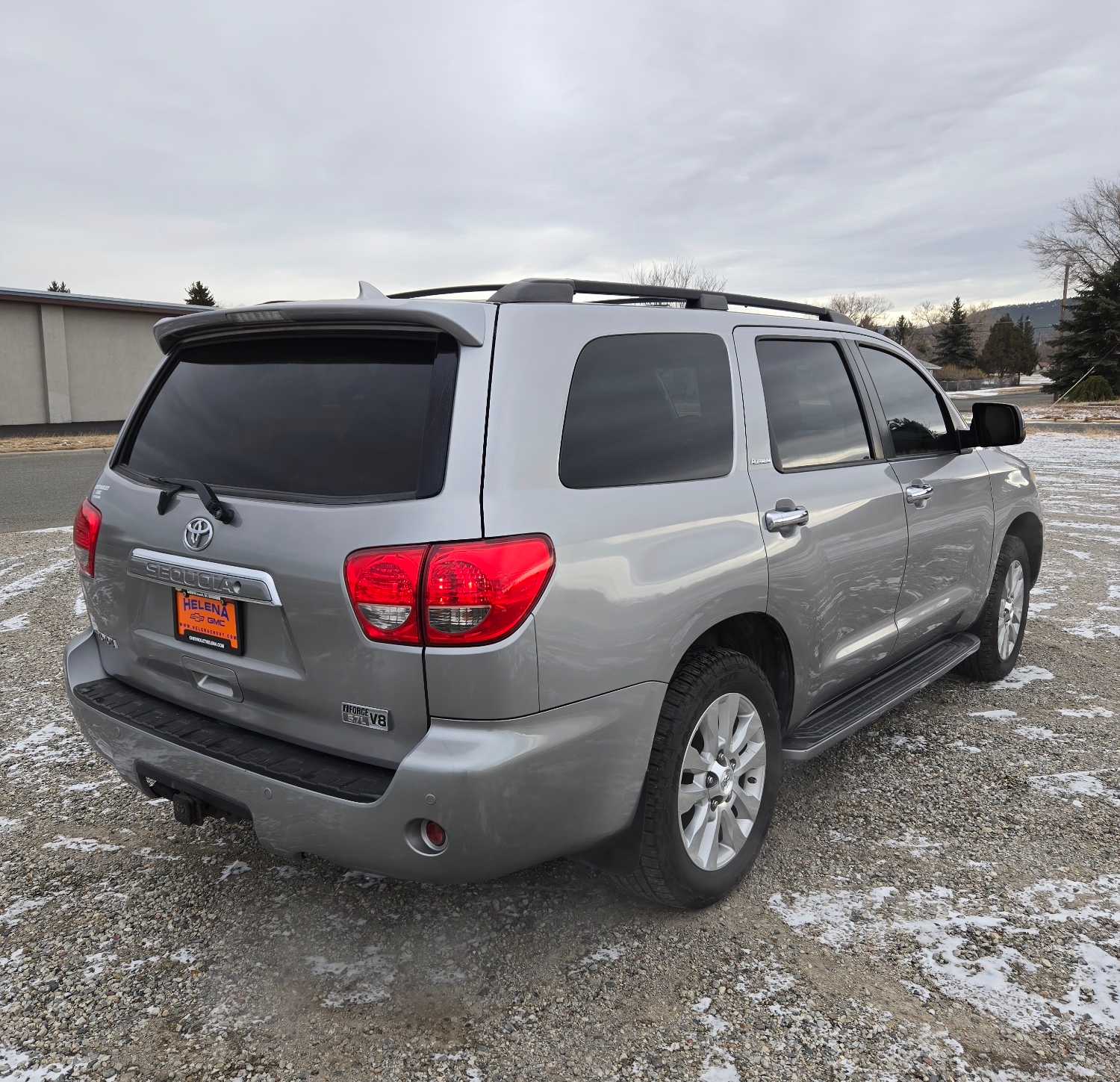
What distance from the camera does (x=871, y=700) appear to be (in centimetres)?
359

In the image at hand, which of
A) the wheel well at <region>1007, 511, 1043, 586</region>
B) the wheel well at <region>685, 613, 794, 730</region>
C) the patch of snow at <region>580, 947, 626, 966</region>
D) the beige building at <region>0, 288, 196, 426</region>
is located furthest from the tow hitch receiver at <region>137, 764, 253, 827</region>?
the beige building at <region>0, 288, 196, 426</region>

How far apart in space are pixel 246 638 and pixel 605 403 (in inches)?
45.3

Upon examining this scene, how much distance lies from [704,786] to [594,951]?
57cm

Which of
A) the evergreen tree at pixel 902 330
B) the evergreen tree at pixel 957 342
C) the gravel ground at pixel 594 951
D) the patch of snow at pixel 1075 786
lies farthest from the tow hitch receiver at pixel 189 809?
the evergreen tree at pixel 902 330

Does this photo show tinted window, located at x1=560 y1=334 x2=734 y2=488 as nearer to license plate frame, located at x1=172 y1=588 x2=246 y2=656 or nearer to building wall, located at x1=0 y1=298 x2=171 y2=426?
license plate frame, located at x1=172 y1=588 x2=246 y2=656

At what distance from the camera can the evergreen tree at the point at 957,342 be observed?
68875mm

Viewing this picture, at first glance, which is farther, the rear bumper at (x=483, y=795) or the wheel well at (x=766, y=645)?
the wheel well at (x=766, y=645)

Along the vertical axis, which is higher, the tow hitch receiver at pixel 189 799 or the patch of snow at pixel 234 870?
the tow hitch receiver at pixel 189 799

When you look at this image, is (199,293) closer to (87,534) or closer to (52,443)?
(52,443)

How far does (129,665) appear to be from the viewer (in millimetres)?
2869

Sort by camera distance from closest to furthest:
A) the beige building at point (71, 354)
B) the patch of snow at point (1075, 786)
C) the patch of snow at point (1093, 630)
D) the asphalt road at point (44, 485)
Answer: the patch of snow at point (1075, 786)
the patch of snow at point (1093, 630)
the asphalt road at point (44, 485)
the beige building at point (71, 354)

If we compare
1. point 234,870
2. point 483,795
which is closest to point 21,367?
point 234,870

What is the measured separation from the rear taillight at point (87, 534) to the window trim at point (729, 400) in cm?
153

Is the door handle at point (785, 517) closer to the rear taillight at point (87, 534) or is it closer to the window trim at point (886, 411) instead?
the window trim at point (886, 411)
